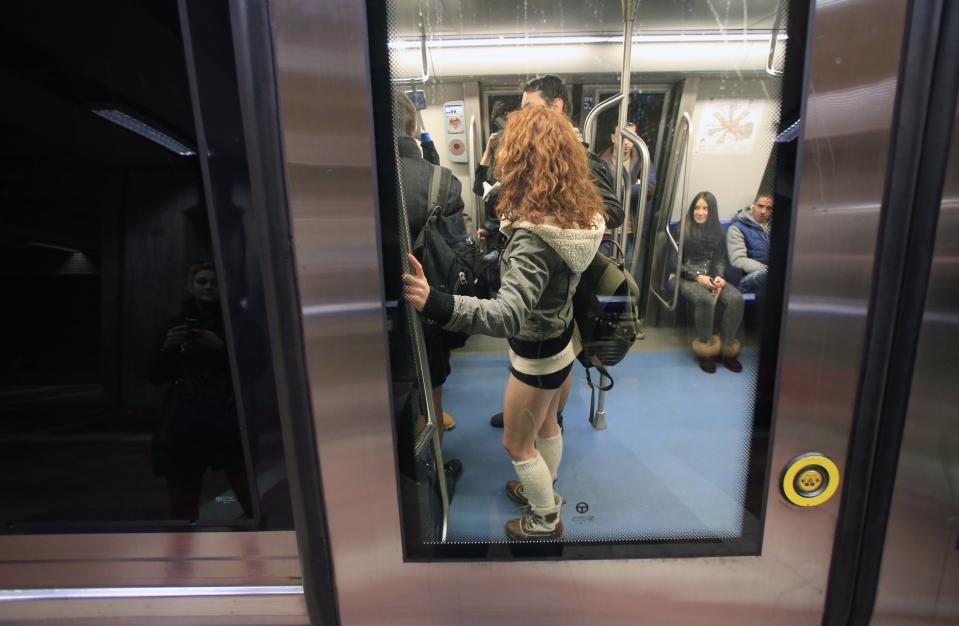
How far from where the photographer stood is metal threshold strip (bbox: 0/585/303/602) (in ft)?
3.44

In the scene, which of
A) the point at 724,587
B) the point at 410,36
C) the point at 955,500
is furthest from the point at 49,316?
the point at 955,500

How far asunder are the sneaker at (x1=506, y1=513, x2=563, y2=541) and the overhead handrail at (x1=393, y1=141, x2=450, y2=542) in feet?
0.62

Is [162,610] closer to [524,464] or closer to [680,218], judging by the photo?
[524,464]

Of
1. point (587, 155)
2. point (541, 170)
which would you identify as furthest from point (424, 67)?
point (587, 155)

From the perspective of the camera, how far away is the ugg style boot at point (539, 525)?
107 centimetres

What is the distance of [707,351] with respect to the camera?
42.3 inches

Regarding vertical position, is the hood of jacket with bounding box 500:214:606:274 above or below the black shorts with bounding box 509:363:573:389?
above

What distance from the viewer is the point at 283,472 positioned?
3.19 feet

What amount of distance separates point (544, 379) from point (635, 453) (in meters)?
0.36

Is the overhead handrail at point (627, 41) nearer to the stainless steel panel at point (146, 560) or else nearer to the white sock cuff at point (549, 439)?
the white sock cuff at point (549, 439)

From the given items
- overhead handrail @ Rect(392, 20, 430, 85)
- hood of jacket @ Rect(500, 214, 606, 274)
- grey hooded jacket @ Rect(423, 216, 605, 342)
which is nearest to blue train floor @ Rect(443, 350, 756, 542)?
grey hooded jacket @ Rect(423, 216, 605, 342)

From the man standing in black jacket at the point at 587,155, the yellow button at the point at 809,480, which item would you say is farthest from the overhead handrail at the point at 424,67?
the yellow button at the point at 809,480

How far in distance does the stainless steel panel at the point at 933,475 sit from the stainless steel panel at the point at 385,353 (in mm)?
129

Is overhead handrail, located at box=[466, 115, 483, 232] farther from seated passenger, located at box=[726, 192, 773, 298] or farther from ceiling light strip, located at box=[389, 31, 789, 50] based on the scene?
seated passenger, located at box=[726, 192, 773, 298]
